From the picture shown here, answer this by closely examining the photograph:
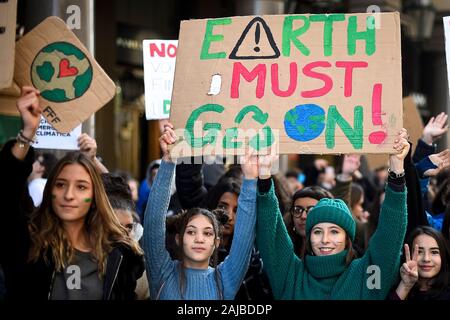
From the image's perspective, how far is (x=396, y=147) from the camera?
4.59m

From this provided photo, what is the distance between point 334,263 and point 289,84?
32.9 inches

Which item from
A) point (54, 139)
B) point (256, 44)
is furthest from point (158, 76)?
point (256, 44)

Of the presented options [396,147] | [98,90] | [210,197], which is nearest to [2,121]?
[210,197]

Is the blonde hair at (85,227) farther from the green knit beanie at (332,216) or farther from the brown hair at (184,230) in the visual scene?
the green knit beanie at (332,216)

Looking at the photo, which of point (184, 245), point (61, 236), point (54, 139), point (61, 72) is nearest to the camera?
point (61, 236)

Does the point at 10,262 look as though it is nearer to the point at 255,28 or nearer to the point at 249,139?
the point at 249,139

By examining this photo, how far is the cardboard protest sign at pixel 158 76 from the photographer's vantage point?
19.9 feet

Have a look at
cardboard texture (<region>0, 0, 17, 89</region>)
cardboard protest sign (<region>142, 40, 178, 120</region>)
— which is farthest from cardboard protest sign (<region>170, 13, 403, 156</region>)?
cardboard protest sign (<region>142, 40, 178, 120</region>)

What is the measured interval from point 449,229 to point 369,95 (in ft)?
3.80

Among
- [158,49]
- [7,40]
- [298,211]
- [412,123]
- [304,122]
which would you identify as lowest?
[298,211]

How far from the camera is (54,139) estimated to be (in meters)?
6.11

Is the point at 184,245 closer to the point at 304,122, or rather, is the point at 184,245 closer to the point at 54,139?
the point at 304,122

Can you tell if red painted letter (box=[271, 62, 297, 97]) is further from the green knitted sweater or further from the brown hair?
the brown hair

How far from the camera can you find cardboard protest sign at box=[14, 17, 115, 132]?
15.3 ft
